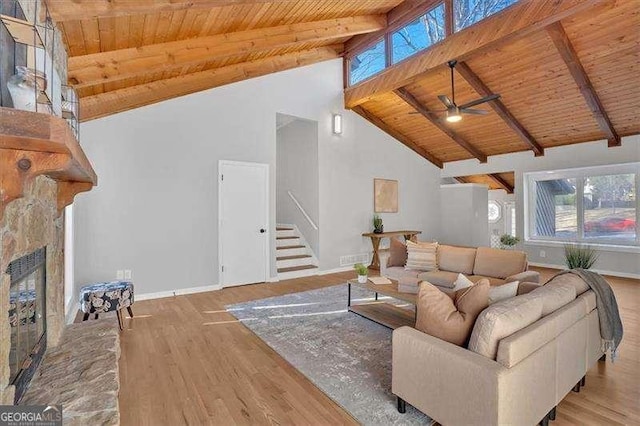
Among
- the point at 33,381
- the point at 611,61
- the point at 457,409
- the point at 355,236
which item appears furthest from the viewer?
the point at 355,236

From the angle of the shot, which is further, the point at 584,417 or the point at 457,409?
the point at 584,417

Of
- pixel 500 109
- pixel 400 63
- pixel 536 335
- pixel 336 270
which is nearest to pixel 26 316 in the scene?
pixel 536 335

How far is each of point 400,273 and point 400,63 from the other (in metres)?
3.73

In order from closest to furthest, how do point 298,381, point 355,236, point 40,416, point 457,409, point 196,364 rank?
point 40,416 < point 457,409 < point 298,381 < point 196,364 < point 355,236

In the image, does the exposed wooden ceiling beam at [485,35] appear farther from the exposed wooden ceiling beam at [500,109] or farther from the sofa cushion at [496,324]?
the sofa cushion at [496,324]

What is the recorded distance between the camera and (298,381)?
96.1 inches

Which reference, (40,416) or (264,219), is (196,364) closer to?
(40,416)

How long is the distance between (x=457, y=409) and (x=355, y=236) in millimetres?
5431

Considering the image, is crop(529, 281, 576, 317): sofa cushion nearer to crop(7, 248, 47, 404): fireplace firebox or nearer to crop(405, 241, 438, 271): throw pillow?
crop(405, 241, 438, 271): throw pillow

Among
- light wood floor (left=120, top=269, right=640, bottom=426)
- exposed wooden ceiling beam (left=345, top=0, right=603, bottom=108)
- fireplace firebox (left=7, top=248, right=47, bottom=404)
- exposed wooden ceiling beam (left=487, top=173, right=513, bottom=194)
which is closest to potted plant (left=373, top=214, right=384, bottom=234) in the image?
exposed wooden ceiling beam (left=345, top=0, right=603, bottom=108)

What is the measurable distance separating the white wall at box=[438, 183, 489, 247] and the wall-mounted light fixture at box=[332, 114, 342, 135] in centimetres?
400

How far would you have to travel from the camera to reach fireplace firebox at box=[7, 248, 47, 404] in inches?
64.5

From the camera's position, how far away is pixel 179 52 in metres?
3.55

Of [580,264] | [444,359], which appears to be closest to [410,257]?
[580,264]
